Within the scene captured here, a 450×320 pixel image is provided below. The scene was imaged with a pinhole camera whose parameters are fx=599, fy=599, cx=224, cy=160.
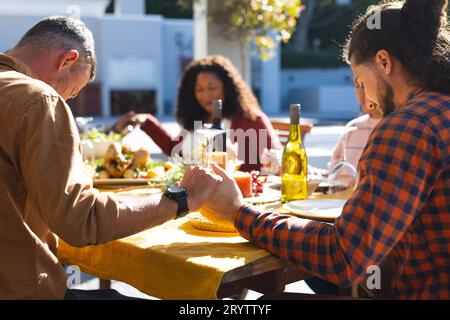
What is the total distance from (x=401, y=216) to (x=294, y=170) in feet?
3.32

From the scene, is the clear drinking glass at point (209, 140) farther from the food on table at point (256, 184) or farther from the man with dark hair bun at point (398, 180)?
the man with dark hair bun at point (398, 180)

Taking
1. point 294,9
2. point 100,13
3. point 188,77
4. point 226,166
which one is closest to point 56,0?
point 100,13

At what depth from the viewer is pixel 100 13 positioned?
21.8 metres

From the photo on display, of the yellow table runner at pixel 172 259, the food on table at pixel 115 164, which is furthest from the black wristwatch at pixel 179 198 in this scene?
the food on table at pixel 115 164

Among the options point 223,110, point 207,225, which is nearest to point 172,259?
point 207,225

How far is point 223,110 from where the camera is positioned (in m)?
3.95

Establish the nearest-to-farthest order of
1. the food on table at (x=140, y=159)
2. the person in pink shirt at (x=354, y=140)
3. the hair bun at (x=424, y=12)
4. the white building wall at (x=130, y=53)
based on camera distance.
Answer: the hair bun at (x=424, y=12) → the food on table at (x=140, y=159) → the person in pink shirt at (x=354, y=140) → the white building wall at (x=130, y=53)

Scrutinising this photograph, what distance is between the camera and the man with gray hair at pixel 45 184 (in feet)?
4.41

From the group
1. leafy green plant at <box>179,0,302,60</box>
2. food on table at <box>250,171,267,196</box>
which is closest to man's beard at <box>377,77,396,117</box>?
food on table at <box>250,171,267,196</box>

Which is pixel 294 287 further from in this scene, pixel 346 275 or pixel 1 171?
pixel 1 171

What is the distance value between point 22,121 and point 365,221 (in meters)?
0.82

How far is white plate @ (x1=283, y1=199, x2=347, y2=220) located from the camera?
1887mm

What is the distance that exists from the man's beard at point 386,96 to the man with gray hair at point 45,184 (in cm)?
56

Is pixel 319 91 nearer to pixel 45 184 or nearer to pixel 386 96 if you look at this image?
pixel 386 96
